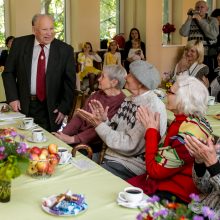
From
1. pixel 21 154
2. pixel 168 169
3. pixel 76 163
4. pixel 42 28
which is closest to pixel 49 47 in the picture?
pixel 42 28

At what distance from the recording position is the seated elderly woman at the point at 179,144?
205 cm

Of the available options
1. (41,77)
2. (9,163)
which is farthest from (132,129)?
(41,77)

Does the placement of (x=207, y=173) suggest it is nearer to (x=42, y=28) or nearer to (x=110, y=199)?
(x=110, y=199)

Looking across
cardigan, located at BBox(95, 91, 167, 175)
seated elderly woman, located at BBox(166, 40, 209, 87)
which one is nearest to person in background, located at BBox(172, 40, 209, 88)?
seated elderly woman, located at BBox(166, 40, 209, 87)

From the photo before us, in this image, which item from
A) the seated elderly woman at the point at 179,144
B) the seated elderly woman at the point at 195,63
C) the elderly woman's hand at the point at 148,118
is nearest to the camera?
the seated elderly woman at the point at 179,144

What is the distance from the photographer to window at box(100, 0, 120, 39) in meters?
8.38

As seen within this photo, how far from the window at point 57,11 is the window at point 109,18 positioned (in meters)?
0.86

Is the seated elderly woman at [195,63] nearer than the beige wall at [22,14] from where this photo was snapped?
Yes

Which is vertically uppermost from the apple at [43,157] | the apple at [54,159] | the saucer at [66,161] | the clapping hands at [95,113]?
the clapping hands at [95,113]

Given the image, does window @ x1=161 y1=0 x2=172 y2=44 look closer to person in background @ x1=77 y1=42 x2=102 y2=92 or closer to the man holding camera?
person in background @ x1=77 y1=42 x2=102 y2=92

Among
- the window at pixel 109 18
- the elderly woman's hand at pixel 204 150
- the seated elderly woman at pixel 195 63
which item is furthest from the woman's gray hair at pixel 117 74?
the window at pixel 109 18

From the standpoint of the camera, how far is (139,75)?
259cm

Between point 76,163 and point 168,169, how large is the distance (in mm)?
478

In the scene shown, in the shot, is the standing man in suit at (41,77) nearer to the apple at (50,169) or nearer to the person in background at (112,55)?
the apple at (50,169)
